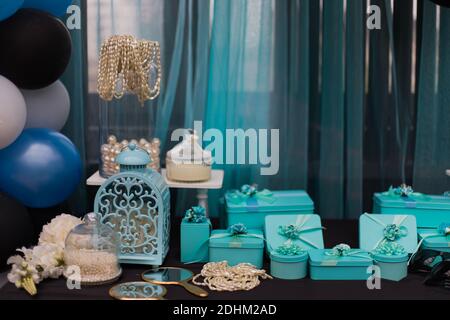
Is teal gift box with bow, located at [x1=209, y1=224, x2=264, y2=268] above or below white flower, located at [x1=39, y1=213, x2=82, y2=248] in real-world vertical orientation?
below

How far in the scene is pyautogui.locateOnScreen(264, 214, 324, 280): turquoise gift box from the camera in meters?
1.69

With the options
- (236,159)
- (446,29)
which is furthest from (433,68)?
(236,159)

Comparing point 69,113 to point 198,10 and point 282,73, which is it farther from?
point 282,73

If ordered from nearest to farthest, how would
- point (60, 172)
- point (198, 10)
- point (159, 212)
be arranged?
point (159, 212) → point (60, 172) → point (198, 10)

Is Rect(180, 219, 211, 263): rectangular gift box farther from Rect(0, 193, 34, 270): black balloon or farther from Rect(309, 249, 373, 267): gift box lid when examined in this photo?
Rect(0, 193, 34, 270): black balloon

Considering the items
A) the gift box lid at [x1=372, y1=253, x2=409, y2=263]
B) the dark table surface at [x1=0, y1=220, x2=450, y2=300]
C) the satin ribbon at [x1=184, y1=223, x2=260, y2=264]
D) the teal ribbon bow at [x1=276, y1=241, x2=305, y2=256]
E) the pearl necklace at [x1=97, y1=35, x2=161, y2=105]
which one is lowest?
the dark table surface at [x1=0, y1=220, x2=450, y2=300]

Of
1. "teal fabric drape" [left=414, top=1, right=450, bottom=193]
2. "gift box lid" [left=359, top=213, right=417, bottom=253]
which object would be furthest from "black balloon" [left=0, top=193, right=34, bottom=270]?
"teal fabric drape" [left=414, top=1, right=450, bottom=193]

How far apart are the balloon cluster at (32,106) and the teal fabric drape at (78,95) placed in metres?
0.24

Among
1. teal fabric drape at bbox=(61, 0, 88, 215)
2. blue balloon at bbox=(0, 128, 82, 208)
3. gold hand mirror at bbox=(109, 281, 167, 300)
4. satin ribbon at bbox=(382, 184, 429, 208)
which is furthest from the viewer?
teal fabric drape at bbox=(61, 0, 88, 215)

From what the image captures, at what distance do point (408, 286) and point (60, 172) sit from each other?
1.02 meters

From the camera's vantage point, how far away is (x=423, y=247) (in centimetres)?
181

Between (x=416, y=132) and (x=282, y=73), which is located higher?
(x=282, y=73)

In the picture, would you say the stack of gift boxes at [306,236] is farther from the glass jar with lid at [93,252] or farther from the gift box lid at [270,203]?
the glass jar with lid at [93,252]

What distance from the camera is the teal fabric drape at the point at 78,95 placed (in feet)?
7.52
